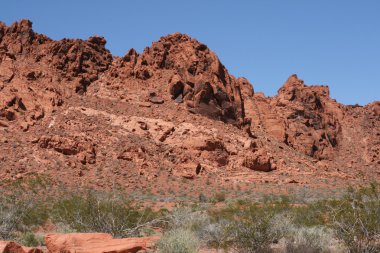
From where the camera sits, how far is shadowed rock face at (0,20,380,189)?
42.8 meters

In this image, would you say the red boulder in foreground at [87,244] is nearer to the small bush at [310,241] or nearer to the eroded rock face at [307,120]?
the small bush at [310,241]

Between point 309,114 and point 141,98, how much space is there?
98.8ft

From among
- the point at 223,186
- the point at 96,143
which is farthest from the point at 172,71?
the point at 223,186

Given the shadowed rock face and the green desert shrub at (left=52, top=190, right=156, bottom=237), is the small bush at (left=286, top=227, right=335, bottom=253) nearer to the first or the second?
the green desert shrub at (left=52, top=190, right=156, bottom=237)

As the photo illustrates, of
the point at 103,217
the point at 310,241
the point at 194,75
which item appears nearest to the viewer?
the point at 310,241

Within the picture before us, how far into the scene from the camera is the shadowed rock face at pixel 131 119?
42750 mm

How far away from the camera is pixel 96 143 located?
148 feet

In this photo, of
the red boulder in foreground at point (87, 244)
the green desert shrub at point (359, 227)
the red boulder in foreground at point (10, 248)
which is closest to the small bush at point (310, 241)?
the green desert shrub at point (359, 227)

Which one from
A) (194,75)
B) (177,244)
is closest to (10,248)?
(177,244)

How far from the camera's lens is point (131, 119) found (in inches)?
1939

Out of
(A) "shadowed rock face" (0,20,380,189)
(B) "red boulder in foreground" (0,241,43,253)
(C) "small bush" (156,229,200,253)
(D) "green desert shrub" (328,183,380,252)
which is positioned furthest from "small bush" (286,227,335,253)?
(A) "shadowed rock face" (0,20,380,189)

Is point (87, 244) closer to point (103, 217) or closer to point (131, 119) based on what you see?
point (103, 217)

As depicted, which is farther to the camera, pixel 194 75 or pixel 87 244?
pixel 194 75

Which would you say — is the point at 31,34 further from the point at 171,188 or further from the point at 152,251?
the point at 152,251
